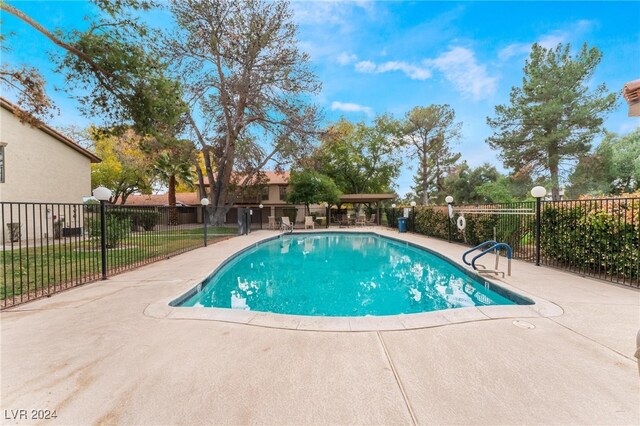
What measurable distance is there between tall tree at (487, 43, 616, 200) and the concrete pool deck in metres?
18.6

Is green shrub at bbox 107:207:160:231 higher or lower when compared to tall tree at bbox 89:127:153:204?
lower

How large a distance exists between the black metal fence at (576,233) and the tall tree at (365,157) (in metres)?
19.7

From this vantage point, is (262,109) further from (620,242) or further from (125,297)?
(620,242)

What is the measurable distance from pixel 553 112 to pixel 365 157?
1571cm

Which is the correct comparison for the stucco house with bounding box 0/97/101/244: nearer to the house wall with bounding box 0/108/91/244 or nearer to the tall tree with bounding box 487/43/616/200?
the house wall with bounding box 0/108/91/244

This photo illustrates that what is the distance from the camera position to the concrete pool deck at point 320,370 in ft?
5.91

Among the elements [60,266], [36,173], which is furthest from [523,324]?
[36,173]

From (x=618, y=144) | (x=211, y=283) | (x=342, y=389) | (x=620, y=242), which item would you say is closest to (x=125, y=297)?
(x=211, y=283)

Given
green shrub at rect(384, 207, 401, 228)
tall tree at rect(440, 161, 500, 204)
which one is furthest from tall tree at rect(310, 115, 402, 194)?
green shrub at rect(384, 207, 401, 228)

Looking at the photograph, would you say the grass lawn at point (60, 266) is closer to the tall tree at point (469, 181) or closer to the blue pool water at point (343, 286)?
the blue pool water at point (343, 286)

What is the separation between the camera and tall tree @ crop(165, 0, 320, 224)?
47.6ft

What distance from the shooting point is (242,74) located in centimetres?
1564

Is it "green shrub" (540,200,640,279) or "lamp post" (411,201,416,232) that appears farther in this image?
"lamp post" (411,201,416,232)

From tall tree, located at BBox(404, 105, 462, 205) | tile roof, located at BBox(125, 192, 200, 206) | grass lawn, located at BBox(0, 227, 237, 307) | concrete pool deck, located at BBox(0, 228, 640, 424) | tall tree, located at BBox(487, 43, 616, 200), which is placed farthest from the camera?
tile roof, located at BBox(125, 192, 200, 206)
